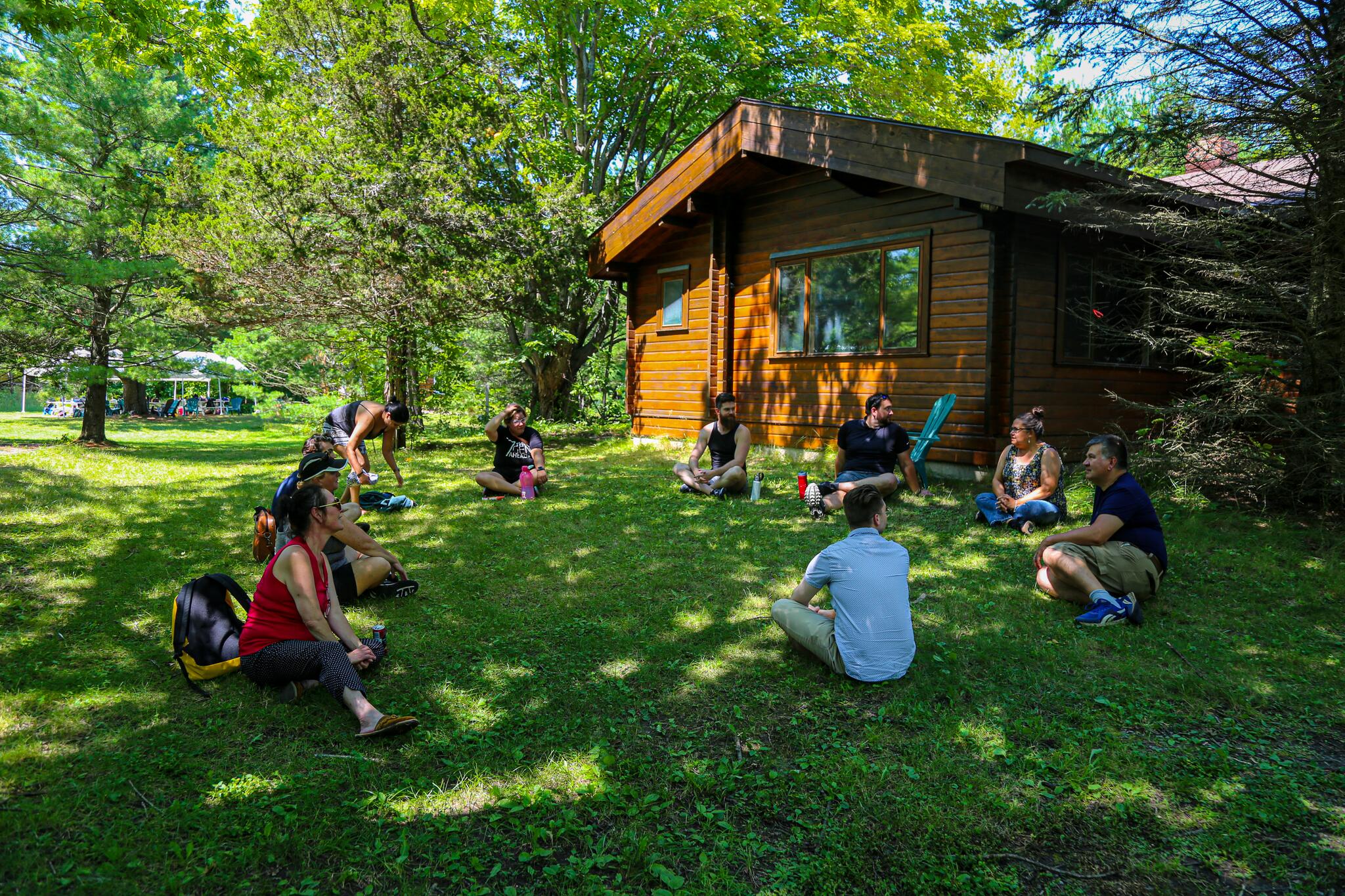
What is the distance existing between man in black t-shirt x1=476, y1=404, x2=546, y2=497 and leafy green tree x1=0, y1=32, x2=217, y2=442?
683cm

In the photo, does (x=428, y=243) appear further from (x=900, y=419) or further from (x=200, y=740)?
(x=200, y=740)

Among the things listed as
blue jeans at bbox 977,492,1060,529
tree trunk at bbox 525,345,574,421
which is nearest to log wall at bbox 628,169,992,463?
blue jeans at bbox 977,492,1060,529

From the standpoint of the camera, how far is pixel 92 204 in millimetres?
15461

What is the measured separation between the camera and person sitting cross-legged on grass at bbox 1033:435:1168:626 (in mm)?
5043

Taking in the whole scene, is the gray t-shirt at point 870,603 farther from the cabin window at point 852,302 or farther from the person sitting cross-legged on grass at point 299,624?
the cabin window at point 852,302

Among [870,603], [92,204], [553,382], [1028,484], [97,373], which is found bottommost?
[870,603]

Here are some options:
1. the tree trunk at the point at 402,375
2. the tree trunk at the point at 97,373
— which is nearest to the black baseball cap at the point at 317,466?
the tree trunk at the point at 402,375

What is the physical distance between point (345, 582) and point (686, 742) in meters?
2.89

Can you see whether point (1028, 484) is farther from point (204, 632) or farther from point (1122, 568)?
point (204, 632)

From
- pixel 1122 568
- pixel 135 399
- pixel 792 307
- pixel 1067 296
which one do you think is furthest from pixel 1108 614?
pixel 135 399

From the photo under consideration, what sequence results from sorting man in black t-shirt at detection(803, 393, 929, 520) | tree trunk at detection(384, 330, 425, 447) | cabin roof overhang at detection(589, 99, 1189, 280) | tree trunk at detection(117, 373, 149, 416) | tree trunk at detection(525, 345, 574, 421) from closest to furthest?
man in black t-shirt at detection(803, 393, 929, 520) < cabin roof overhang at detection(589, 99, 1189, 280) < tree trunk at detection(384, 330, 425, 447) < tree trunk at detection(525, 345, 574, 421) < tree trunk at detection(117, 373, 149, 416)

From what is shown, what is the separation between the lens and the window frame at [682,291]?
13688 millimetres

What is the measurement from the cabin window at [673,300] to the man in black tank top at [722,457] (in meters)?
5.04

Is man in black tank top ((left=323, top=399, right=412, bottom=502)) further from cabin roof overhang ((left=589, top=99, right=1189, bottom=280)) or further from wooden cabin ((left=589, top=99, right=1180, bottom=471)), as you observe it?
cabin roof overhang ((left=589, top=99, right=1189, bottom=280))
